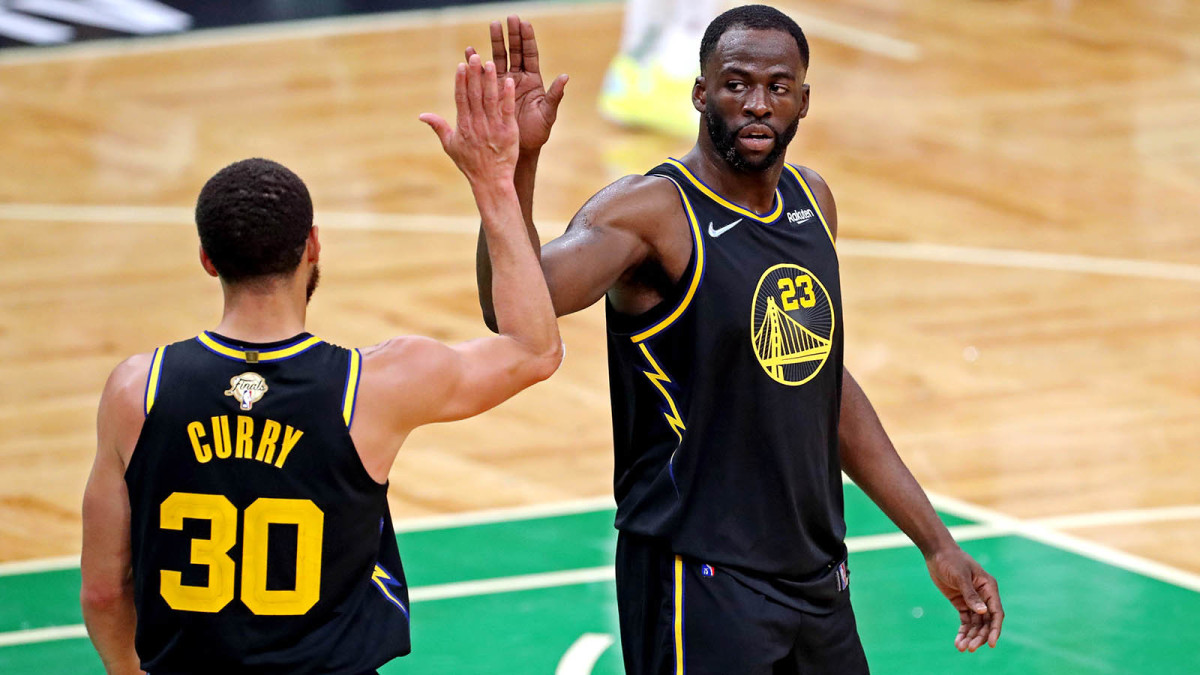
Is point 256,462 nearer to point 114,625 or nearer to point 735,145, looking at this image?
point 114,625

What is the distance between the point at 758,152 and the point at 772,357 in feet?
1.35

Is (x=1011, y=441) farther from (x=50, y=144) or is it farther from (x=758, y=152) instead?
(x=50, y=144)

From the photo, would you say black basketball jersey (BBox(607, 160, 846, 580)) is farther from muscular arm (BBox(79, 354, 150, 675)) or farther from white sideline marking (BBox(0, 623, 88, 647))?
white sideline marking (BBox(0, 623, 88, 647))

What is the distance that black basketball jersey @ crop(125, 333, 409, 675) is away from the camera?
286 centimetres

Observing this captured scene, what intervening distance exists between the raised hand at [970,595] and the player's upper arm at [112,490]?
1.76 meters

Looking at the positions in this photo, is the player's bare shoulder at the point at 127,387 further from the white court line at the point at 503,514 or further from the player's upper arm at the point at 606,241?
the white court line at the point at 503,514

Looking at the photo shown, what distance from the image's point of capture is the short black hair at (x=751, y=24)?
351 centimetres

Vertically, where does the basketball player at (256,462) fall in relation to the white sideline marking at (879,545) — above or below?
above

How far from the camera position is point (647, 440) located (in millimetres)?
3527

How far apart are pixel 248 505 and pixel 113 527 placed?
28 centimetres

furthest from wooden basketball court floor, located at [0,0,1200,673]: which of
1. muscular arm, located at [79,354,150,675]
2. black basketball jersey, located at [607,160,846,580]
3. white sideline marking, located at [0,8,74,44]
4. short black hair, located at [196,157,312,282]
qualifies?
short black hair, located at [196,157,312,282]

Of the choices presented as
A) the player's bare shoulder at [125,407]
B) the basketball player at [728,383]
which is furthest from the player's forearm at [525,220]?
the player's bare shoulder at [125,407]

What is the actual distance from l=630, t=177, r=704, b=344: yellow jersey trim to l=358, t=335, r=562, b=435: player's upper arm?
335 mm

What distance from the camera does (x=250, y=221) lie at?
2.87 meters
